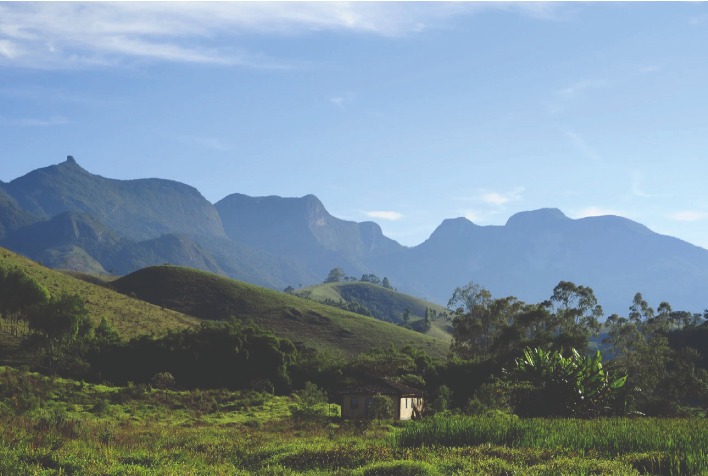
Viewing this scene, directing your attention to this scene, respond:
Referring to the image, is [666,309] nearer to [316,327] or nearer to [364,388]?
[316,327]

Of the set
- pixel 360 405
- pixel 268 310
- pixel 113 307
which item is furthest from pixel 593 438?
pixel 268 310

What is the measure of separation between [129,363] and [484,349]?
62.8 metres

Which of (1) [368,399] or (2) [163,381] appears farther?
(2) [163,381]

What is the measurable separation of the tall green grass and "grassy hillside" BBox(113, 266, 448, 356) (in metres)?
113

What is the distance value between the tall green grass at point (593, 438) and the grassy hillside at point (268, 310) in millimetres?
112782

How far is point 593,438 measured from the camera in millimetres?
Result: 25984

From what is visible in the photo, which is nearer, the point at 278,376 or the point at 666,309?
the point at 278,376

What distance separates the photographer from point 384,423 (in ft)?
196

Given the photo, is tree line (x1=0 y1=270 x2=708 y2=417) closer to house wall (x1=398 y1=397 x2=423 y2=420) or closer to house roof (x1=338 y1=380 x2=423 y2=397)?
house wall (x1=398 y1=397 x2=423 y2=420)

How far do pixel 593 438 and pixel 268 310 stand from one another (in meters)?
143

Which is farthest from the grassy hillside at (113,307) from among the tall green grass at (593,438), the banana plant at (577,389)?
the tall green grass at (593,438)

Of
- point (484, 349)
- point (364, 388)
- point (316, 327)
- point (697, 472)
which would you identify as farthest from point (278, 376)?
point (697, 472)

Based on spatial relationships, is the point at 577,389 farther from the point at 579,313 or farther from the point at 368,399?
the point at 579,313

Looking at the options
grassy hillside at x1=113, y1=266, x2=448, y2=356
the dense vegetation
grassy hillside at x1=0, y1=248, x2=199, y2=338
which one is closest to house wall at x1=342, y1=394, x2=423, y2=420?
the dense vegetation
